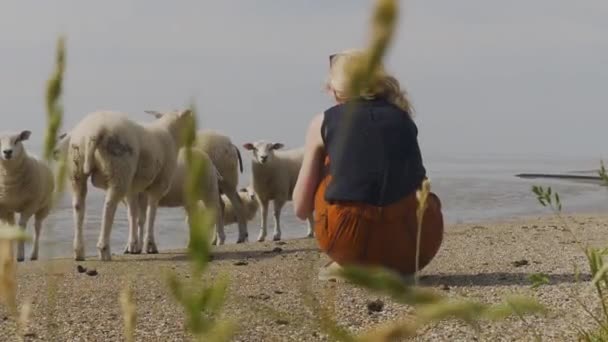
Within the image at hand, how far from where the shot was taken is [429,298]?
0.38 m

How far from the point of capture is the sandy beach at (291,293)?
3.49 metres

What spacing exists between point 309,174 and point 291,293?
2.39ft

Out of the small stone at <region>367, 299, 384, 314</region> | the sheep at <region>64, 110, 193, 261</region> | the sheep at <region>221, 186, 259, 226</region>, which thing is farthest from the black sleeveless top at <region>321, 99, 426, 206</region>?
the sheep at <region>221, 186, 259, 226</region>

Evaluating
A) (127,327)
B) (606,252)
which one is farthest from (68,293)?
(127,327)

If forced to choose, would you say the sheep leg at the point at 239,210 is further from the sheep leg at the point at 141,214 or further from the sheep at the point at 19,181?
the sheep at the point at 19,181

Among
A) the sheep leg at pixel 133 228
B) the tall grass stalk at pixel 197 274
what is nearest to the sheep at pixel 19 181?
the sheep leg at pixel 133 228

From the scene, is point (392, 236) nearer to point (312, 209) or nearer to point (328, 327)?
point (312, 209)

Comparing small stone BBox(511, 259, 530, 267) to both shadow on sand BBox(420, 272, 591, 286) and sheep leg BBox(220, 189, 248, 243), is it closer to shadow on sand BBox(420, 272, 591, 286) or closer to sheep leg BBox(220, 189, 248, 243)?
shadow on sand BBox(420, 272, 591, 286)

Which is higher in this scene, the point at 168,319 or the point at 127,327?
the point at 127,327

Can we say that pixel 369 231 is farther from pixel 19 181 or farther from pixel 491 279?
pixel 19 181

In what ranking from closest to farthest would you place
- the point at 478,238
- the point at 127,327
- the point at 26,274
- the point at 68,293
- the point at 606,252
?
1. the point at 127,327
2. the point at 606,252
3. the point at 68,293
4. the point at 26,274
5. the point at 478,238

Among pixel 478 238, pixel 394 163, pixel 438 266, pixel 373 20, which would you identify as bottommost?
pixel 478 238

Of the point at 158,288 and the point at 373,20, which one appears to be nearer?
the point at 373,20

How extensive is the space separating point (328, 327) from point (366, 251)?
170 inches
